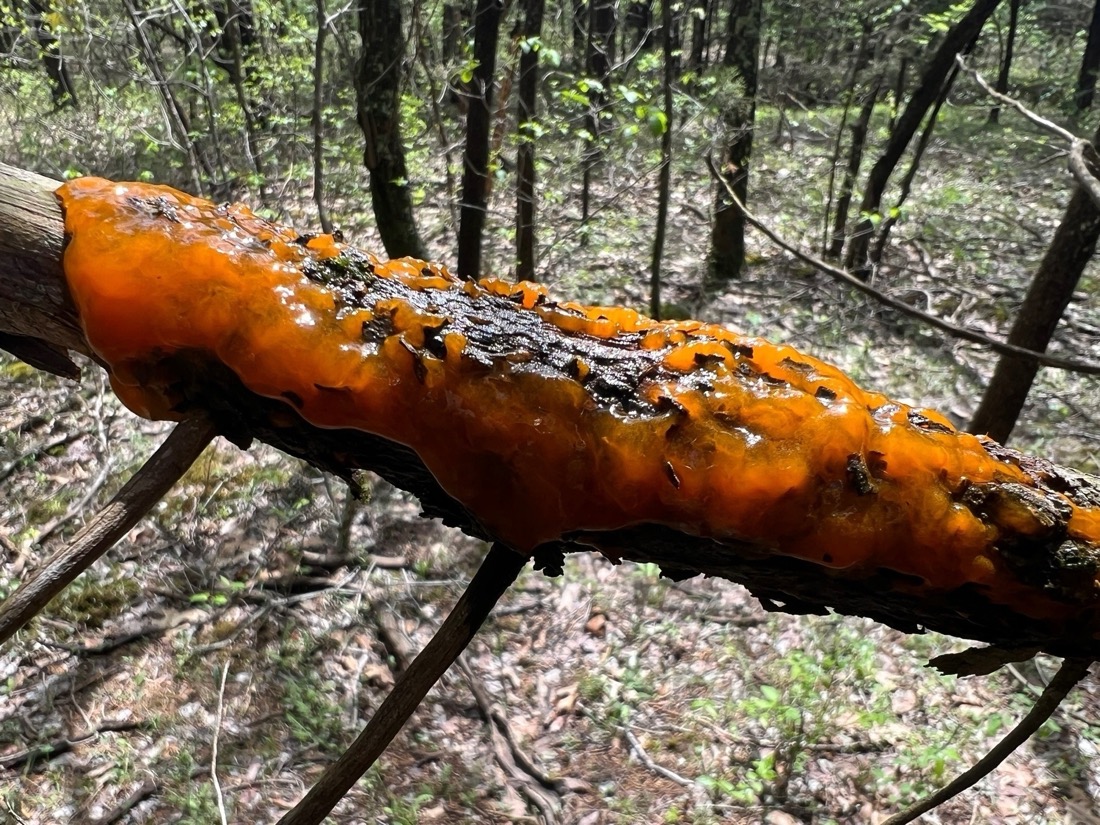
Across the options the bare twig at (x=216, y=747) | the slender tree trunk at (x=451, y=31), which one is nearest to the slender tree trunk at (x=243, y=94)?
the slender tree trunk at (x=451, y=31)

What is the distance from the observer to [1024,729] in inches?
48.2

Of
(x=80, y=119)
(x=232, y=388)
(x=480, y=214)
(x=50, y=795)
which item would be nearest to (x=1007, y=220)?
(x=480, y=214)

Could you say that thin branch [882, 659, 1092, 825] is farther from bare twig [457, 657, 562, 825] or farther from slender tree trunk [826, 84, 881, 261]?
slender tree trunk [826, 84, 881, 261]

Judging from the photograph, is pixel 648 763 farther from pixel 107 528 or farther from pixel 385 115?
pixel 385 115

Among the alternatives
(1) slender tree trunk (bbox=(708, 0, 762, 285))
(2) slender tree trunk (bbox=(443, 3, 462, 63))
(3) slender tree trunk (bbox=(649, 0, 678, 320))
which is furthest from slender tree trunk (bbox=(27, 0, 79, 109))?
(1) slender tree trunk (bbox=(708, 0, 762, 285))

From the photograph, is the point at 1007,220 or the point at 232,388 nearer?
the point at 232,388

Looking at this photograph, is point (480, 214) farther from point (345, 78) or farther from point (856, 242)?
point (345, 78)

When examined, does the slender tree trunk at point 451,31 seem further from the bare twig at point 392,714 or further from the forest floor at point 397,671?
the bare twig at point 392,714

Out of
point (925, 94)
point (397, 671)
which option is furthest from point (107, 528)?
point (925, 94)

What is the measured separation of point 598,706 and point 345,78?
24.9 ft

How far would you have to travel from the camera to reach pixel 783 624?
11.3 ft

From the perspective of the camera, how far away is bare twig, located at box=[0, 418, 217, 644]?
2.98 ft

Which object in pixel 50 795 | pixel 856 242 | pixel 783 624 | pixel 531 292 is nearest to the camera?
pixel 531 292

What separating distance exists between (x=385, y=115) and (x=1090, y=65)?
11.8m
